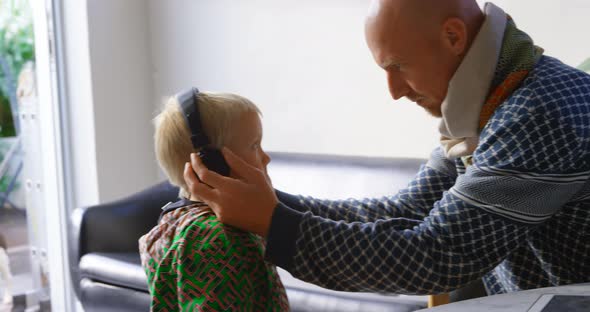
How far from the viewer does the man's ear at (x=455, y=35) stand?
4.10ft

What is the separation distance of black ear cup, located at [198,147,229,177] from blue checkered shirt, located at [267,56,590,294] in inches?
4.6

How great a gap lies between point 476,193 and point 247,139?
0.40 m

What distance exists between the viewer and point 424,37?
4.14 feet

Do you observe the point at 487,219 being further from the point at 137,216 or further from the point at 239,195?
the point at 137,216

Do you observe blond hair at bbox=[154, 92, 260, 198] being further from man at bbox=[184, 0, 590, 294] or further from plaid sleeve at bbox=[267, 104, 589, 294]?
plaid sleeve at bbox=[267, 104, 589, 294]

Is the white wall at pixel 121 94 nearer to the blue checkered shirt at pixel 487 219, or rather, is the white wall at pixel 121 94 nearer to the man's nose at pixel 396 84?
the man's nose at pixel 396 84

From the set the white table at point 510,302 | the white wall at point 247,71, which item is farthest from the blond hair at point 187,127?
the white wall at point 247,71

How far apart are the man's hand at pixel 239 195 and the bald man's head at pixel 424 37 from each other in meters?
0.33

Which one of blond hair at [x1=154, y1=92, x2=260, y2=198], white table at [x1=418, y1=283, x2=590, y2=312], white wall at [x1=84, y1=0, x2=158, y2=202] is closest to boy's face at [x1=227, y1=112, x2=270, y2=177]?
blond hair at [x1=154, y1=92, x2=260, y2=198]

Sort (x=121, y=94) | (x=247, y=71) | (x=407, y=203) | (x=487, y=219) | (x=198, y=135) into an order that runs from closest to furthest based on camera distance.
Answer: (x=487, y=219)
(x=198, y=135)
(x=407, y=203)
(x=247, y=71)
(x=121, y=94)

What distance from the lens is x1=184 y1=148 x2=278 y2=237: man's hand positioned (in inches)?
43.9

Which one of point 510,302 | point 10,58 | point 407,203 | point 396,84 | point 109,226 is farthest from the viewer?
point 10,58

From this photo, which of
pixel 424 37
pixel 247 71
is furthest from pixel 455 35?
pixel 247 71

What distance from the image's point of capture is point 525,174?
1.09 m
